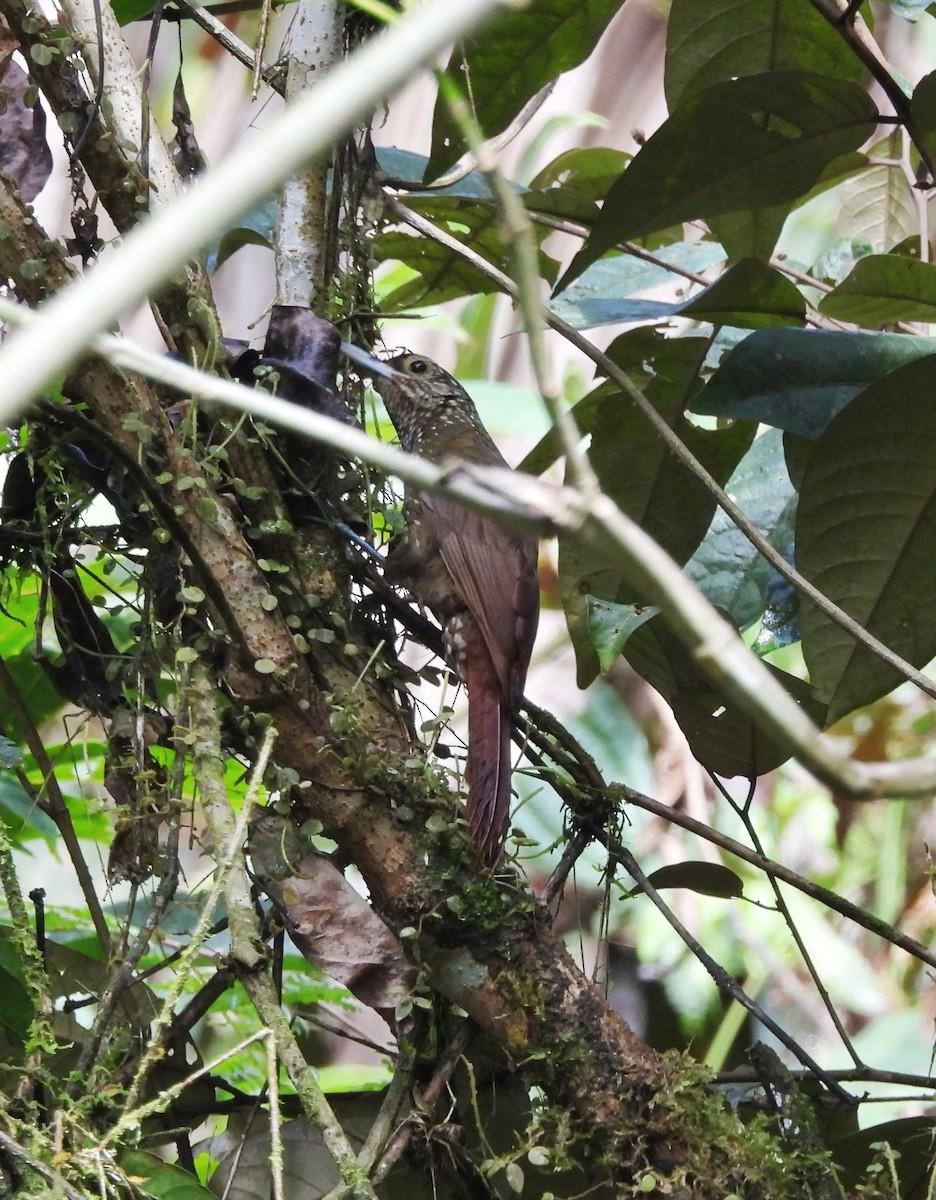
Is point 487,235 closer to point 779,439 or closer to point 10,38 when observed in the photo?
point 779,439

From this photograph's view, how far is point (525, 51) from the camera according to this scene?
133 centimetres

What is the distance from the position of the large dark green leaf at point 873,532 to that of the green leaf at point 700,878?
0.91ft

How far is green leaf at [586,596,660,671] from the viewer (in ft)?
4.42

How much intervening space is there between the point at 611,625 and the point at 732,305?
0.41 metres

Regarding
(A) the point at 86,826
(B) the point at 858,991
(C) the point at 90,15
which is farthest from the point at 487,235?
(B) the point at 858,991

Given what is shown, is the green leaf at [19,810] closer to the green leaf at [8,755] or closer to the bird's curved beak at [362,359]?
the green leaf at [8,755]

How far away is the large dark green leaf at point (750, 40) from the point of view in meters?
1.44

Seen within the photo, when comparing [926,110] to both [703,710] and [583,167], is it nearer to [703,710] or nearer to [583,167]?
[703,710]

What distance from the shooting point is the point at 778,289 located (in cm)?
138

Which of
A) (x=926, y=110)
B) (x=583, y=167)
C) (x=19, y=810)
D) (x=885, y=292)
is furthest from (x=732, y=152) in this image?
(x=19, y=810)

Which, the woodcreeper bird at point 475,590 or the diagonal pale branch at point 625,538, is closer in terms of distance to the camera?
the diagonal pale branch at point 625,538

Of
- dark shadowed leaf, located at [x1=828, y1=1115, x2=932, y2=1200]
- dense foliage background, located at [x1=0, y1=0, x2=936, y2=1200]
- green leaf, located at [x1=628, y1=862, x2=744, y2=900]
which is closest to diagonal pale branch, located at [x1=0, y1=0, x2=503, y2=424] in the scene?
dense foliage background, located at [x1=0, y1=0, x2=936, y2=1200]

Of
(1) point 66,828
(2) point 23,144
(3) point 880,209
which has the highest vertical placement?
(3) point 880,209

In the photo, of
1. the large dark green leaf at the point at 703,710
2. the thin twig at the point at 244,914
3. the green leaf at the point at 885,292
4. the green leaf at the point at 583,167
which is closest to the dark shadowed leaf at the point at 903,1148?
the large dark green leaf at the point at 703,710
